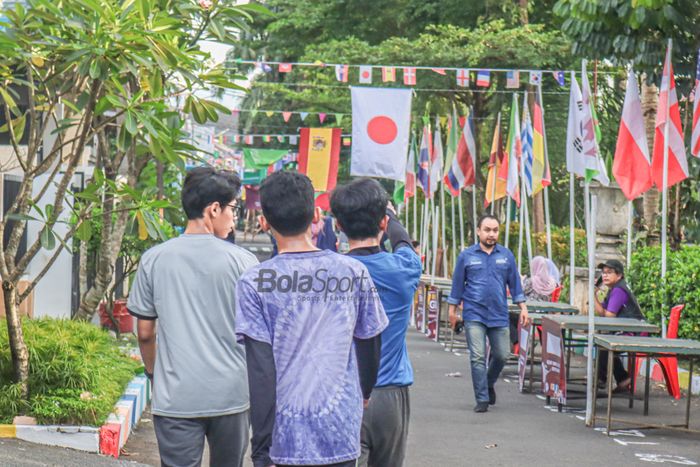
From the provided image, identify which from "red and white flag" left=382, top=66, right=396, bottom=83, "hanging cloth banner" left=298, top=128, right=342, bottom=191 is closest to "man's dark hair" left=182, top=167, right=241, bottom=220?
"red and white flag" left=382, top=66, right=396, bottom=83

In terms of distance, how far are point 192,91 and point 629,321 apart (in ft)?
19.4

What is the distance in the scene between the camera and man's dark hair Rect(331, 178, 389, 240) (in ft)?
18.2

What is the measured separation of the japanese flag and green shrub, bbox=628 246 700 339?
3.87 metres

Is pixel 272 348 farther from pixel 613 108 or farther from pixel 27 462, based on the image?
pixel 613 108

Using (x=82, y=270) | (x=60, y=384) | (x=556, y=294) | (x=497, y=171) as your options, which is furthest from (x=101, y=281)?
(x=497, y=171)

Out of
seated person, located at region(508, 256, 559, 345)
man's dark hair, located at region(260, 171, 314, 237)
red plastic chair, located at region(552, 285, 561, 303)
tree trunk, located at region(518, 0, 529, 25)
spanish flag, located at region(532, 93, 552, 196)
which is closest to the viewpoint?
man's dark hair, located at region(260, 171, 314, 237)

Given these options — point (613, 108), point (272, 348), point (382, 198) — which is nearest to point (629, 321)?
point (382, 198)

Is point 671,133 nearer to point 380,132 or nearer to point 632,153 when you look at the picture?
point 632,153

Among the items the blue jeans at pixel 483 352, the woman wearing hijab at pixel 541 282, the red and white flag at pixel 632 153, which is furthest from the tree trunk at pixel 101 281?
the woman wearing hijab at pixel 541 282

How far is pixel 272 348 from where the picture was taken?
439 centimetres

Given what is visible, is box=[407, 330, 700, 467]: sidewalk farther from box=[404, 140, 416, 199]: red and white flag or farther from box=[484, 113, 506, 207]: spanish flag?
box=[404, 140, 416, 199]: red and white flag

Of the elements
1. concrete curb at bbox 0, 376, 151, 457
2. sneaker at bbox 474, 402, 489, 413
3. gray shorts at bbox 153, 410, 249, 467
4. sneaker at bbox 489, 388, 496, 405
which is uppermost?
gray shorts at bbox 153, 410, 249, 467

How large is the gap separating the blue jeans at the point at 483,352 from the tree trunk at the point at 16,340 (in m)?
4.51

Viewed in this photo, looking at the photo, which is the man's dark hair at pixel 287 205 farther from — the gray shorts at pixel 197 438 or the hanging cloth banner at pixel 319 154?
the hanging cloth banner at pixel 319 154
